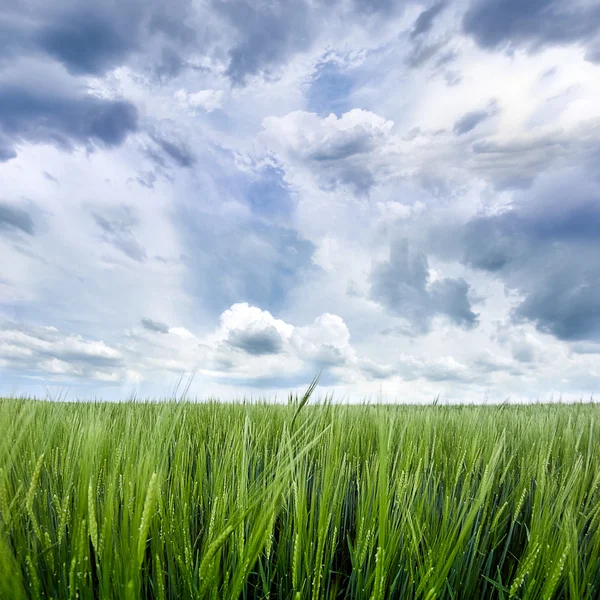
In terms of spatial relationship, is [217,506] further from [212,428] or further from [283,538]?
[212,428]

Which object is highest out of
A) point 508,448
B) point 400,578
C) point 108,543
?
point 508,448

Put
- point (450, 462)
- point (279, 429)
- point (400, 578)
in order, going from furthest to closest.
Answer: point (279, 429), point (450, 462), point (400, 578)

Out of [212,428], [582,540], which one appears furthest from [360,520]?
[212,428]

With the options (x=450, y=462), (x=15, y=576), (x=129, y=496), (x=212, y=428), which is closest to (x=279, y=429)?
(x=212, y=428)

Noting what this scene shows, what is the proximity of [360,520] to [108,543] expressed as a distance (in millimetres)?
539

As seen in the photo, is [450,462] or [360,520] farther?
[450,462]

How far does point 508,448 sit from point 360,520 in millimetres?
1506

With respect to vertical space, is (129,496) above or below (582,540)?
above

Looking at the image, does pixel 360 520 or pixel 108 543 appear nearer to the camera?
pixel 108 543

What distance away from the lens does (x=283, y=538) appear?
3.87 feet

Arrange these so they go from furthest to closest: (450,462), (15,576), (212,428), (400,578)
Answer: (212,428), (450,462), (400,578), (15,576)

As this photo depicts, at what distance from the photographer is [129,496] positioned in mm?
910

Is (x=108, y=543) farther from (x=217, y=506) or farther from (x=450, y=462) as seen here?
(x=450, y=462)

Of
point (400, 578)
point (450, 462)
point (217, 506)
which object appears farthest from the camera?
point (450, 462)
